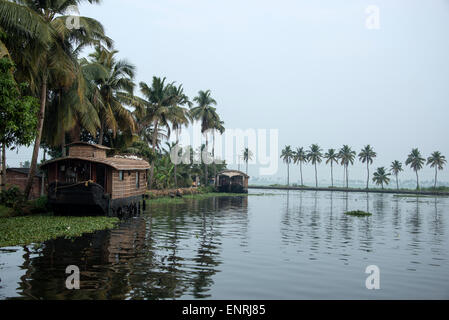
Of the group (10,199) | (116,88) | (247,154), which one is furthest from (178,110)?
(247,154)

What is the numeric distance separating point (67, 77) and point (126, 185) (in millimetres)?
7770

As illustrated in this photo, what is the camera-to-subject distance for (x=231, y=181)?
6306cm

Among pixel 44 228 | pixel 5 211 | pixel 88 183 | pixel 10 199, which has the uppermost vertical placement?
pixel 88 183

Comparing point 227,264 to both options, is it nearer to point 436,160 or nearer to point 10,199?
point 10,199

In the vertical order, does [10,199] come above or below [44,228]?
above

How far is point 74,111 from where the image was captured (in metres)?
24.9

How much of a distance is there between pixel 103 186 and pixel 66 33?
9051 millimetres

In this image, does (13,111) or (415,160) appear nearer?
(13,111)

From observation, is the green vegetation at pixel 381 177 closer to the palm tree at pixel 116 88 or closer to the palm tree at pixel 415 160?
the palm tree at pixel 415 160

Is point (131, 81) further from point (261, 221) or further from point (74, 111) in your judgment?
point (261, 221)

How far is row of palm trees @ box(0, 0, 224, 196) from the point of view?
16.3 metres

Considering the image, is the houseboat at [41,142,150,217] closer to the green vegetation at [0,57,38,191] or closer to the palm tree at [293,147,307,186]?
the green vegetation at [0,57,38,191]

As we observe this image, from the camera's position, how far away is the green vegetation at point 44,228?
1415cm

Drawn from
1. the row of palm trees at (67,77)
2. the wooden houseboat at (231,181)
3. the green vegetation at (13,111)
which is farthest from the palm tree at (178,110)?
the green vegetation at (13,111)
